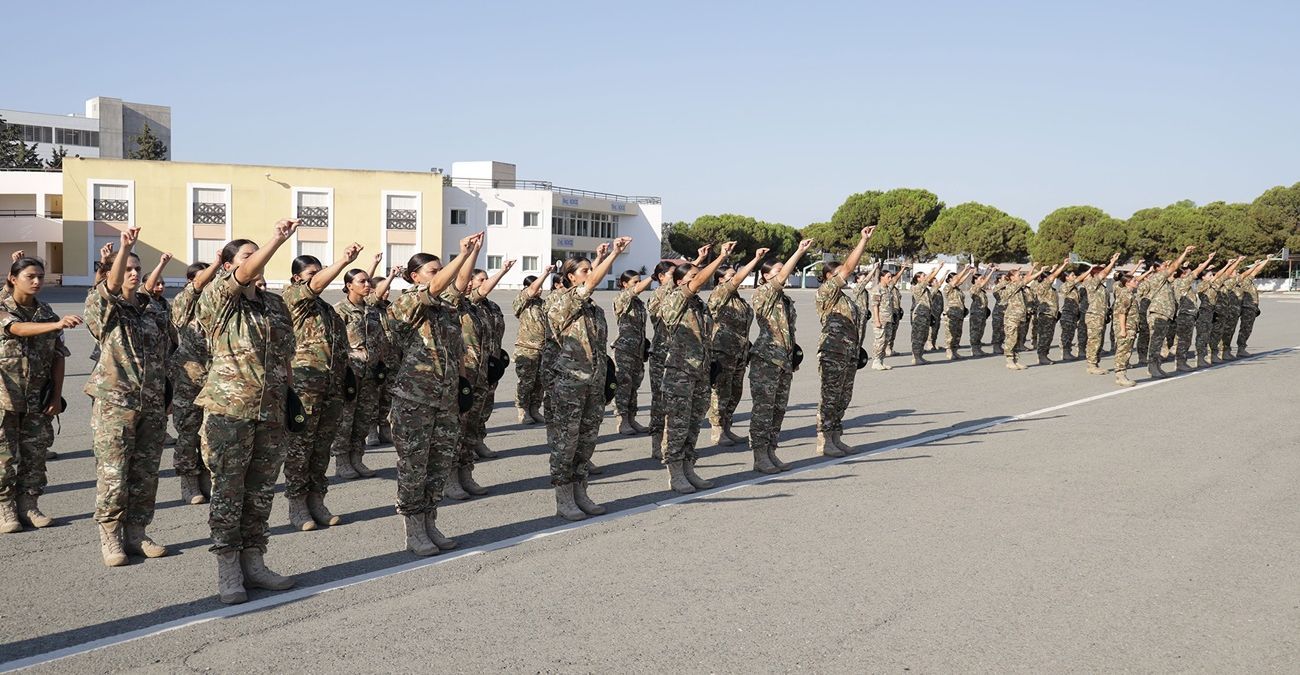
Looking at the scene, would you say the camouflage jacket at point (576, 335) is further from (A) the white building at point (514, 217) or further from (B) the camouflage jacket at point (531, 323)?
(A) the white building at point (514, 217)

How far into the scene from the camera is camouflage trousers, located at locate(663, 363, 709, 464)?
26.2 feet

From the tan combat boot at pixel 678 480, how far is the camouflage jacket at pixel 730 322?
6.16ft

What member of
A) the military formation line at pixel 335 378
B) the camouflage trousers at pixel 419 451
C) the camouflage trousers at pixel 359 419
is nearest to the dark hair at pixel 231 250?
the military formation line at pixel 335 378

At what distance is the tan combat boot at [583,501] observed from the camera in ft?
23.7

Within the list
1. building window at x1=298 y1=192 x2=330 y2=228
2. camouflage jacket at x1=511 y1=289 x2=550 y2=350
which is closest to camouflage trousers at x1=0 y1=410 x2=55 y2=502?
camouflage jacket at x1=511 y1=289 x2=550 y2=350

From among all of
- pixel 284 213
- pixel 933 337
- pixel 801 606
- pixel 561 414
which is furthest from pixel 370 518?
pixel 284 213

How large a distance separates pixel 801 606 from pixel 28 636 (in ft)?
12.2

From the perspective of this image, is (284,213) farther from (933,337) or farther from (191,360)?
(191,360)

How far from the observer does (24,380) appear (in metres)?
6.59

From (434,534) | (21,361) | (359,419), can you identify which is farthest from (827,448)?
(21,361)

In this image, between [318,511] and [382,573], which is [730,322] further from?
[382,573]

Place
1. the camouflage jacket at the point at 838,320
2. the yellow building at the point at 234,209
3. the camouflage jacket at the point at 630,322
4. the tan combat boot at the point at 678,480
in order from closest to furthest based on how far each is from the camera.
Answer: the tan combat boot at the point at 678,480 → the camouflage jacket at the point at 838,320 → the camouflage jacket at the point at 630,322 → the yellow building at the point at 234,209

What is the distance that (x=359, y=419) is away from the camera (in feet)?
27.5

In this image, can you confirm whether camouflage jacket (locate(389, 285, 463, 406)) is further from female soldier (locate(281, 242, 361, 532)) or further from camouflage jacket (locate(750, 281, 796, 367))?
camouflage jacket (locate(750, 281, 796, 367))
